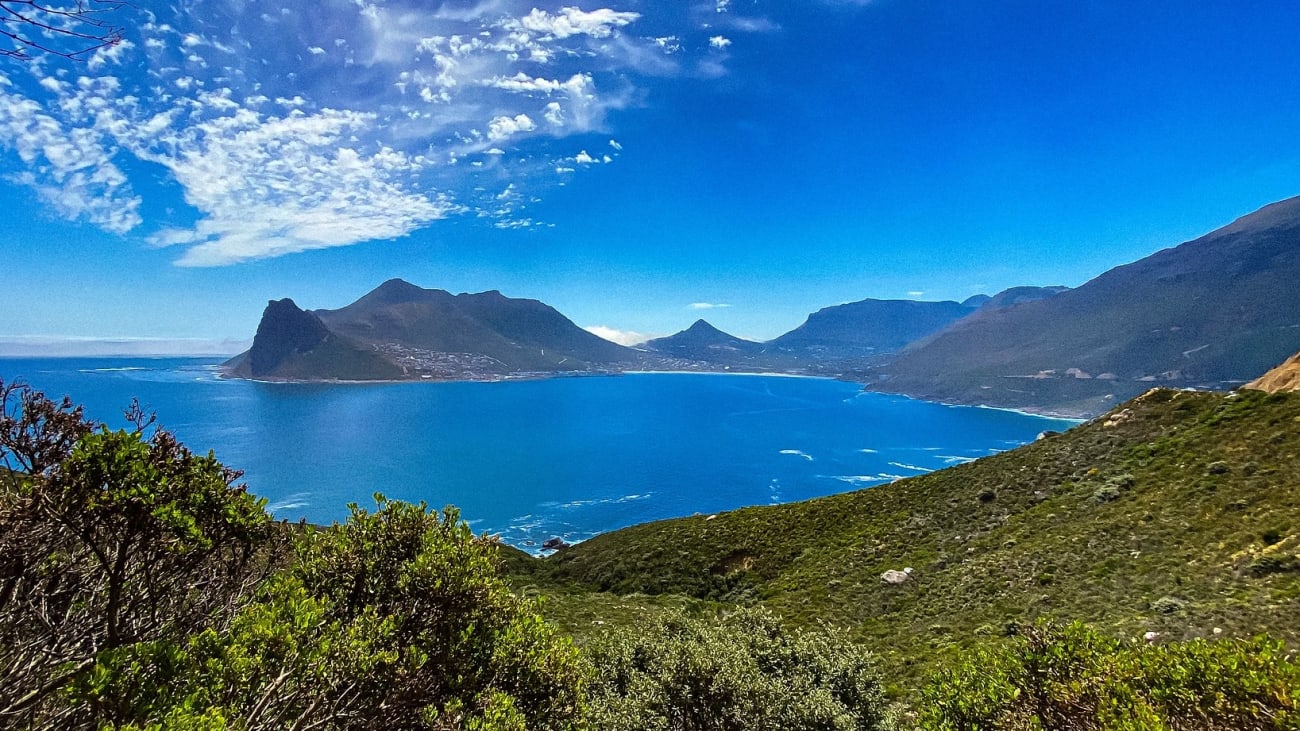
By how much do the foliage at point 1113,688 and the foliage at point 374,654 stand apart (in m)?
8.65

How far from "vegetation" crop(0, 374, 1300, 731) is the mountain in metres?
20.2

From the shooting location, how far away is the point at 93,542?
6.24 metres

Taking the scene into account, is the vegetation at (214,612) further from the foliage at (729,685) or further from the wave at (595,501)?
the wave at (595,501)

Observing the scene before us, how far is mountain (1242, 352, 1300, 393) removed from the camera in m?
38.2

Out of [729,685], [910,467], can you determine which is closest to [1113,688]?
[729,685]

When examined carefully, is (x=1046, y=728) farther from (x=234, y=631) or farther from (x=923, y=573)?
(x=923, y=573)

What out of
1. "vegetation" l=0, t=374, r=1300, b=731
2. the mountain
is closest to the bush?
"vegetation" l=0, t=374, r=1300, b=731

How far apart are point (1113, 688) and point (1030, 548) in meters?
27.5

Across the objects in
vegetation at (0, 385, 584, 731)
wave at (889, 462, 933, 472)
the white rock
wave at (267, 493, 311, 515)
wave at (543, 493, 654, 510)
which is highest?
vegetation at (0, 385, 584, 731)

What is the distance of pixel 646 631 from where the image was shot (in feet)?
64.6

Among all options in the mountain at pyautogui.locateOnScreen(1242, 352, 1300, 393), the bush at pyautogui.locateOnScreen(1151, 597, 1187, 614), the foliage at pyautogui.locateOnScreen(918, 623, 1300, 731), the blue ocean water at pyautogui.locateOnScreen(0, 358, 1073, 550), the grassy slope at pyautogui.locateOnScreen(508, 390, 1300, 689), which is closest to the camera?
the foliage at pyautogui.locateOnScreen(918, 623, 1300, 731)

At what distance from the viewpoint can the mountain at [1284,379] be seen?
38188 millimetres

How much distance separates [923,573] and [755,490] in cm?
9287

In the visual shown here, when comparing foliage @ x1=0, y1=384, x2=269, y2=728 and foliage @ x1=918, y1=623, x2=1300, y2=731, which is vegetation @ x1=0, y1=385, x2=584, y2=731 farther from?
foliage @ x1=918, y1=623, x2=1300, y2=731
